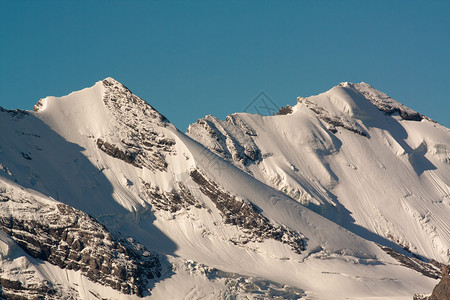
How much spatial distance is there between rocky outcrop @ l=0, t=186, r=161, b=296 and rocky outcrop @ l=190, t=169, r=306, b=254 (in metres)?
21.1

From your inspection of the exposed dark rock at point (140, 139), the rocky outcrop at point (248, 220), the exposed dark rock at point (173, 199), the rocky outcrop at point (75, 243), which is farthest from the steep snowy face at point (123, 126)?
the rocky outcrop at point (75, 243)

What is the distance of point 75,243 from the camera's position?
15762 centimetres

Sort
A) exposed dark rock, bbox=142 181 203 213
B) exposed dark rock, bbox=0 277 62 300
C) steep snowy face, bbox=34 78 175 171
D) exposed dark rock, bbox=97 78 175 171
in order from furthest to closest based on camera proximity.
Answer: steep snowy face, bbox=34 78 175 171
exposed dark rock, bbox=97 78 175 171
exposed dark rock, bbox=142 181 203 213
exposed dark rock, bbox=0 277 62 300

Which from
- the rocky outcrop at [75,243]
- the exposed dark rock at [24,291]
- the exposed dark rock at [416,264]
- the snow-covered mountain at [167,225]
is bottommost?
the exposed dark rock at [24,291]

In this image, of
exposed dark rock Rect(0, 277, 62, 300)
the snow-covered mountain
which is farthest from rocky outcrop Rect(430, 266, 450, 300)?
exposed dark rock Rect(0, 277, 62, 300)

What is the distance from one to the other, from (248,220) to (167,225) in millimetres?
15599

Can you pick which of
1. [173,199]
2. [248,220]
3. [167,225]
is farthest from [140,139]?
[248,220]

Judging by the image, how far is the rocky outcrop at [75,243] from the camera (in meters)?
155

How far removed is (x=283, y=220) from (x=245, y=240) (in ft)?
30.6

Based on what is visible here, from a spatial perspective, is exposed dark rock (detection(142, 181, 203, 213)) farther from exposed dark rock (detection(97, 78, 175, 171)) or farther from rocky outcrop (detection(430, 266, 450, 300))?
rocky outcrop (detection(430, 266, 450, 300))

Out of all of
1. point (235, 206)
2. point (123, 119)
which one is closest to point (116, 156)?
point (123, 119)

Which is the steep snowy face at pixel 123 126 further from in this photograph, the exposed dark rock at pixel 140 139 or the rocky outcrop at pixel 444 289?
the rocky outcrop at pixel 444 289

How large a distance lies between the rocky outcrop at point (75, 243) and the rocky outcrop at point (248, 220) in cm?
2110

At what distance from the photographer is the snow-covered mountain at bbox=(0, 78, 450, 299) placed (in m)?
156
